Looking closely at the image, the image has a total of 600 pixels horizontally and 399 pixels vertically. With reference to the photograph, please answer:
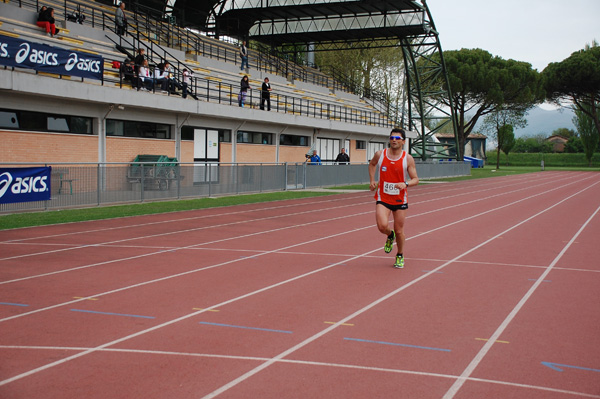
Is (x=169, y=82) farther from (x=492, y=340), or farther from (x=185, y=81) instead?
(x=492, y=340)

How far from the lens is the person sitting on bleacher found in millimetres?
24938

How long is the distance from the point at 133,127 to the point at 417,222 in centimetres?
1385

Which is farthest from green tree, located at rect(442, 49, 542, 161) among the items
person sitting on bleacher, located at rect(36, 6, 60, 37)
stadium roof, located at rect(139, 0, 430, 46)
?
person sitting on bleacher, located at rect(36, 6, 60, 37)

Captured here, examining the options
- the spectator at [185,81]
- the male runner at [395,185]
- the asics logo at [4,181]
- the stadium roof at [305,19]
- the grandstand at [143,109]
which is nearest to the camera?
the male runner at [395,185]

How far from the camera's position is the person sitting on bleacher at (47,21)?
982 inches

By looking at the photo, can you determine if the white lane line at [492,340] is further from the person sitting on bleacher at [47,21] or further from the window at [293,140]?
the window at [293,140]

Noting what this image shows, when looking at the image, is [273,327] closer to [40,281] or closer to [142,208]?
[40,281]

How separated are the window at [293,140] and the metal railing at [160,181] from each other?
5.08 meters

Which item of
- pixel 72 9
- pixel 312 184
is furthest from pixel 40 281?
pixel 72 9

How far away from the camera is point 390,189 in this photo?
9453 millimetres

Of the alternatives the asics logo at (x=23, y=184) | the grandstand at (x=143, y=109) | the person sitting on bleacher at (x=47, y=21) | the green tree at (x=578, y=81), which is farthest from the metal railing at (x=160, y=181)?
the green tree at (x=578, y=81)

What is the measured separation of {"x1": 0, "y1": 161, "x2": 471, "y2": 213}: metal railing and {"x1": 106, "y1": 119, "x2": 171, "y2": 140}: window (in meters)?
3.88

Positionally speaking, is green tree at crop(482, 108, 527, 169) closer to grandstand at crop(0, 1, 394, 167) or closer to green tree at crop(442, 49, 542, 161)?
green tree at crop(442, 49, 542, 161)

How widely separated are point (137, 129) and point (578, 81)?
68470 mm
